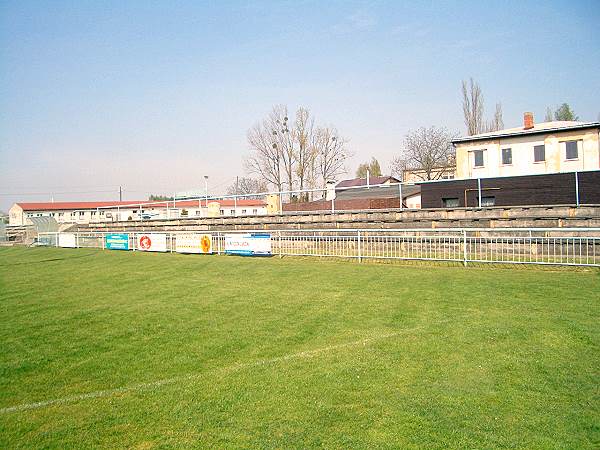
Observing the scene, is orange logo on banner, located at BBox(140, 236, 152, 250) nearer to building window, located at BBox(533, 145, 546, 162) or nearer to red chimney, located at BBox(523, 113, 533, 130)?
building window, located at BBox(533, 145, 546, 162)

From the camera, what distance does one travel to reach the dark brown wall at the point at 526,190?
2416 centimetres

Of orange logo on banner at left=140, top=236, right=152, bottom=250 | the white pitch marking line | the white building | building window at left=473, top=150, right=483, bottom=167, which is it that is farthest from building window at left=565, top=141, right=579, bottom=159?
the white pitch marking line

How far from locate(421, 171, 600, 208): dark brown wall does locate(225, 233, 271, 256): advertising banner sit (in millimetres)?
13411

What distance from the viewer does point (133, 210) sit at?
52.7m

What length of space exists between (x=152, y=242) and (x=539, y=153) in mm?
28531

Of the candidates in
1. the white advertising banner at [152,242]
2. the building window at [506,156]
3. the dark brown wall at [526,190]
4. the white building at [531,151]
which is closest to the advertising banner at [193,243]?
the white advertising banner at [152,242]

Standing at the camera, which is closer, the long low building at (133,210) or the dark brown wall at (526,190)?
the dark brown wall at (526,190)

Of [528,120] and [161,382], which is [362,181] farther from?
[161,382]

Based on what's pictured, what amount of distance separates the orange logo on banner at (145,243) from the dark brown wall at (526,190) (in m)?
17.7

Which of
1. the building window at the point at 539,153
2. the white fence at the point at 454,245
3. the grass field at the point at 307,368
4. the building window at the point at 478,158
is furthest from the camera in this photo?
the building window at the point at 478,158

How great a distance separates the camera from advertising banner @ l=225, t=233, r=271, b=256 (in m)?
19.8

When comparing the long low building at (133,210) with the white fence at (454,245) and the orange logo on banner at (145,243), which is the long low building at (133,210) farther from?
the white fence at (454,245)

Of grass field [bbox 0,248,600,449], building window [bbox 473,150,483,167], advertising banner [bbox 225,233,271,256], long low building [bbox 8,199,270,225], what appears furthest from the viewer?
long low building [bbox 8,199,270,225]

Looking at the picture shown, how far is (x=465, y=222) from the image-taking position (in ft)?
59.4
